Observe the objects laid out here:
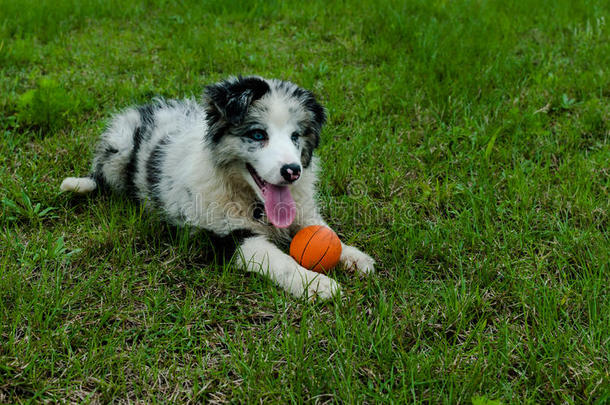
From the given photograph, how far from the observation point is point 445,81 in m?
4.80

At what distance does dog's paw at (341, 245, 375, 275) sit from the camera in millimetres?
2806

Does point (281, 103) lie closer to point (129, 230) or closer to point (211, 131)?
point (211, 131)

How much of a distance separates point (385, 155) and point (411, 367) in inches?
86.1

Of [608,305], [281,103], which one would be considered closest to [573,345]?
[608,305]

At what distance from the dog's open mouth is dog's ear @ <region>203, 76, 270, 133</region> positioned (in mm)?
294

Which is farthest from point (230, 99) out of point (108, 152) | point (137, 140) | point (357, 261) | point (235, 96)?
point (108, 152)

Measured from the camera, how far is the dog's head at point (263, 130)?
9.02 feet

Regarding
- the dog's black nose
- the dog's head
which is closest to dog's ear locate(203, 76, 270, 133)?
the dog's head

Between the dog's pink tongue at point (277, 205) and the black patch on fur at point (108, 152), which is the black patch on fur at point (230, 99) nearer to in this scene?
the dog's pink tongue at point (277, 205)

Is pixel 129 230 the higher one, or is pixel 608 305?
pixel 608 305

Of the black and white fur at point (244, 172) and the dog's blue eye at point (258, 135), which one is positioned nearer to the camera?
the black and white fur at point (244, 172)

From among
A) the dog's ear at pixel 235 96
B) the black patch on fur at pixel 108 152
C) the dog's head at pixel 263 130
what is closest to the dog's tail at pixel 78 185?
the black patch on fur at pixel 108 152

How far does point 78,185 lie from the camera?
345cm

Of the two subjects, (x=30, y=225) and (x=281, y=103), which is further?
(x=30, y=225)
